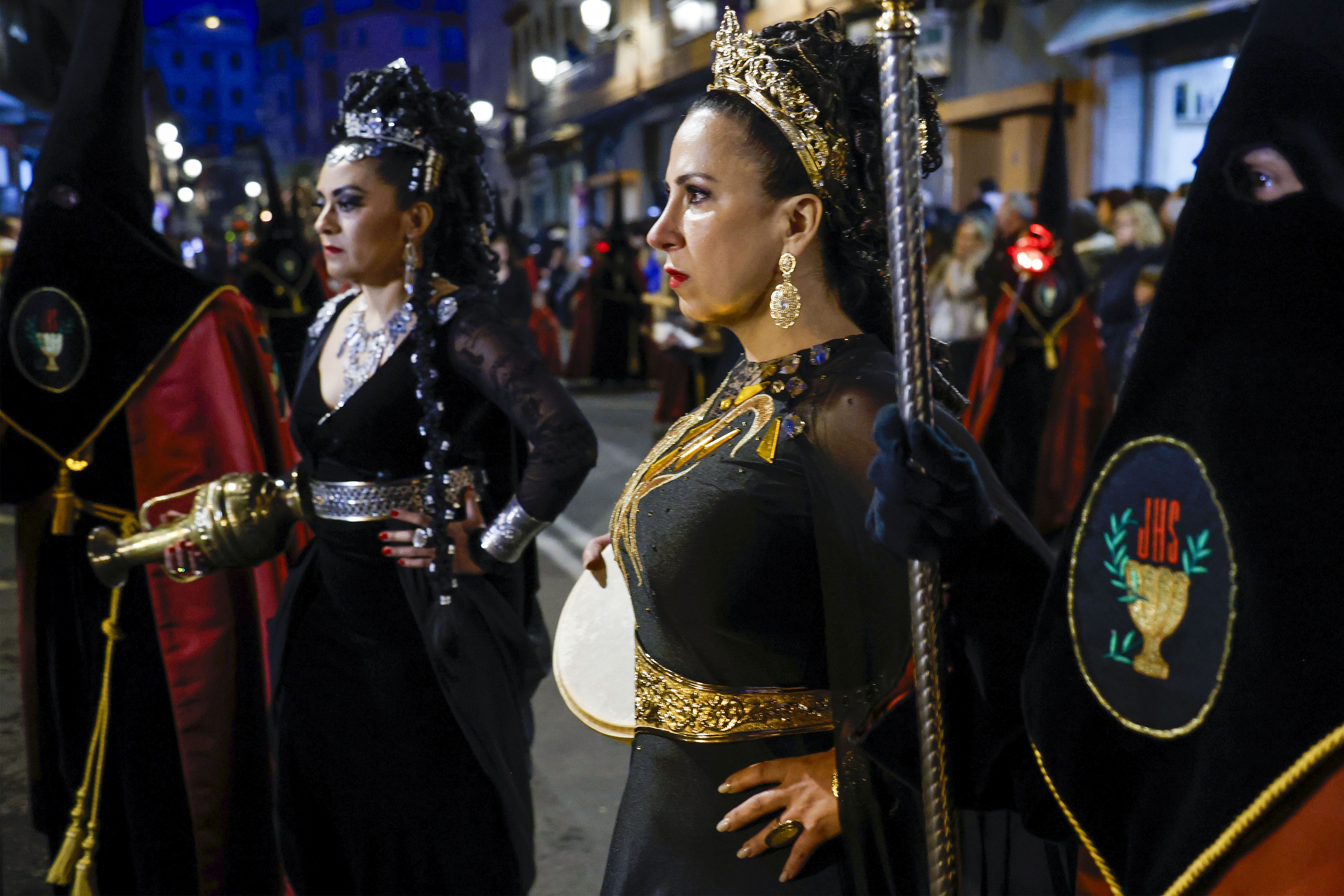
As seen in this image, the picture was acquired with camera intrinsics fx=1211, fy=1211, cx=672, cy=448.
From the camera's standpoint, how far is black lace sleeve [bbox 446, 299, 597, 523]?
2.54 metres

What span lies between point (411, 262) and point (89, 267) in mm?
770

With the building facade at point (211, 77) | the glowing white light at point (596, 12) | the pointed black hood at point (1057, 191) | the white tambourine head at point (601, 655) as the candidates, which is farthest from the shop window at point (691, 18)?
the building facade at point (211, 77)

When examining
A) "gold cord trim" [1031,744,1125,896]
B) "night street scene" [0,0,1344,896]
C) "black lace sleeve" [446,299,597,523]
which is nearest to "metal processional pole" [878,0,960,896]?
"night street scene" [0,0,1344,896]

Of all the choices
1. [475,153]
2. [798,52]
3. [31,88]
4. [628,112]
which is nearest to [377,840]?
[475,153]

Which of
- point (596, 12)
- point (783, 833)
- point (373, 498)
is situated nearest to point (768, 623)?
point (783, 833)

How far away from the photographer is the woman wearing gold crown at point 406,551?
2578mm

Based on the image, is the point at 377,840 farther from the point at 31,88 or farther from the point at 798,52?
the point at 31,88

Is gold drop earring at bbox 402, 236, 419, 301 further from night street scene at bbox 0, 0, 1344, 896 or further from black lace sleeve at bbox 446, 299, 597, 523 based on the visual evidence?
black lace sleeve at bbox 446, 299, 597, 523

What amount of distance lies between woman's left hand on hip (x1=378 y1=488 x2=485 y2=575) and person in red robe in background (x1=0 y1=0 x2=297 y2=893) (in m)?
0.60

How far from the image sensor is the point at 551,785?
4078mm

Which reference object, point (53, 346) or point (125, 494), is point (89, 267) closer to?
point (53, 346)

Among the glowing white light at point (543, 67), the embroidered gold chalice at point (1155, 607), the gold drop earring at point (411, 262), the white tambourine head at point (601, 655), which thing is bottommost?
the white tambourine head at point (601, 655)

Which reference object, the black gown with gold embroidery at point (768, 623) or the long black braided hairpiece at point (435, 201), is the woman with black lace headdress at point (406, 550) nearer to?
the long black braided hairpiece at point (435, 201)

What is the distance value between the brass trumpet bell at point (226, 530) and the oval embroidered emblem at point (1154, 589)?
6.59 ft
